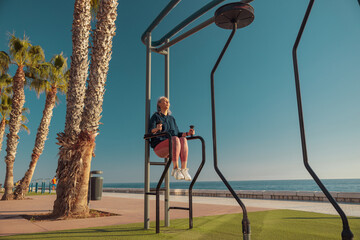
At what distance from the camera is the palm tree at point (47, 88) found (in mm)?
14279

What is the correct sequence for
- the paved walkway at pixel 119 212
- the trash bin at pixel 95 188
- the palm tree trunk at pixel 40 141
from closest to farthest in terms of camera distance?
the paved walkway at pixel 119 212 < the trash bin at pixel 95 188 < the palm tree trunk at pixel 40 141

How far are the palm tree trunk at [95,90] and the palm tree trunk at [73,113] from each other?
0.66 ft

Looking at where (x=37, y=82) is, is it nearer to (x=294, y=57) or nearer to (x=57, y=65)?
(x=57, y=65)

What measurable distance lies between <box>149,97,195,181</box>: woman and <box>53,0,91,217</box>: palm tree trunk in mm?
3137

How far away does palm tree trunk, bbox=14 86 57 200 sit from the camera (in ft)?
44.4

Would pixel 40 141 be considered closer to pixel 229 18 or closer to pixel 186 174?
pixel 186 174

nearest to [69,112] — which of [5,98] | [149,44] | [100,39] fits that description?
[100,39]

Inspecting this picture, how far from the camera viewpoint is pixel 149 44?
517 centimetres

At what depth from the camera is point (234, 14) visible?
8.96 ft

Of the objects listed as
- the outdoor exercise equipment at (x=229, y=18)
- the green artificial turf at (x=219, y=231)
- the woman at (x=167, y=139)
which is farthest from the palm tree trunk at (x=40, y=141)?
the outdoor exercise equipment at (x=229, y=18)

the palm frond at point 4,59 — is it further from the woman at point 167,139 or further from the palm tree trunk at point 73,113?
the woman at point 167,139

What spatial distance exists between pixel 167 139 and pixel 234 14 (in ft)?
6.73

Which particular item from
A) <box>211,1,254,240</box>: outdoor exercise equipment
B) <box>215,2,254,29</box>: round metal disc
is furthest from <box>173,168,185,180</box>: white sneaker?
<box>215,2,254,29</box>: round metal disc

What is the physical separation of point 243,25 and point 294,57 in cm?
107
